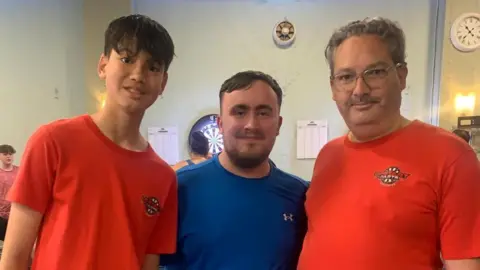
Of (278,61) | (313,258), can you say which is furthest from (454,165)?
(278,61)

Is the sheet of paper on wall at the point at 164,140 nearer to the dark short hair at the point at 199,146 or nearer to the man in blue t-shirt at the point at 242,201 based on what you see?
the dark short hair at the point at 199,146

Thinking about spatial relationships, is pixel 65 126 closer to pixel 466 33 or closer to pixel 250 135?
pixel 250 135

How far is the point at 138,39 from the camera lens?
1.26 m

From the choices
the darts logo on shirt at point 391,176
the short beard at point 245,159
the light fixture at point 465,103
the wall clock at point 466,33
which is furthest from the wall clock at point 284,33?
the darts logo on shirt at point 391,176

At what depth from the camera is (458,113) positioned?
446 centimetres

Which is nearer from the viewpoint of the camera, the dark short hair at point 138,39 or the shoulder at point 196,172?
the dark short hair at point 138,39

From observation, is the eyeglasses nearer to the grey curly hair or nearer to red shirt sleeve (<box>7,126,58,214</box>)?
the grey curly hair

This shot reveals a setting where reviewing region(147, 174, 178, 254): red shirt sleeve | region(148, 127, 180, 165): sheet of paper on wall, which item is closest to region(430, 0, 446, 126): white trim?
region(148, 127, 180, 165): sheet of paper on wall

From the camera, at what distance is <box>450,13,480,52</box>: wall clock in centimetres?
439

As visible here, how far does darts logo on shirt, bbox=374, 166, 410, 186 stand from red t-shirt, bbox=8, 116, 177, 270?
64cm

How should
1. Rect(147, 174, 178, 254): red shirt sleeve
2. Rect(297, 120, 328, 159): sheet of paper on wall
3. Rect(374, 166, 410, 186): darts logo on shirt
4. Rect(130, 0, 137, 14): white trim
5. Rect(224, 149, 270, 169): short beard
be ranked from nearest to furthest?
Rect(374, 166, 410, 186): darts logo on shirt
Rect(147, 174, 178, 254): red shirt sleeve
Rect(224, 149, 270, 169): short beard
Rect(130, 0, 137, 14): white trim
Rect(297, 120, 328, 159): sheet of paper on wall

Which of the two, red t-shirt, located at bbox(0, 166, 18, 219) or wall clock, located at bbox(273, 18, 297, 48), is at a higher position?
wall clock, located at bbox(273, 18, 297, 48)

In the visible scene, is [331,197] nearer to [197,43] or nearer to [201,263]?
[201,263]

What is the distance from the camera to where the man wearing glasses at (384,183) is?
113cm
